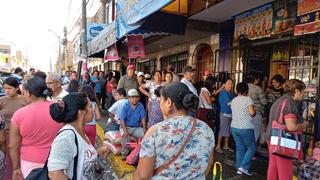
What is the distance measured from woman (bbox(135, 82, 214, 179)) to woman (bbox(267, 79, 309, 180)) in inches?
72.3

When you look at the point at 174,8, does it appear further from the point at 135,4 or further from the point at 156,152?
the point at 156,152

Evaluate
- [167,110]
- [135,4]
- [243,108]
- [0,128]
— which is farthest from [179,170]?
[135,4]

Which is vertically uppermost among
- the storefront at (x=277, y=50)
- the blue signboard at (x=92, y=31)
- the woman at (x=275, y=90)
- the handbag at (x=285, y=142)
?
the blue signboard at (x=92, y=31)

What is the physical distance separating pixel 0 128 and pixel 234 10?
17.9 feet

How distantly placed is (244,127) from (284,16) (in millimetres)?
2574

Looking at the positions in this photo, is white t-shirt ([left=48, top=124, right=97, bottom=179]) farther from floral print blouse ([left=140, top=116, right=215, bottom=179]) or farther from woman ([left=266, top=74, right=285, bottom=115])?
woman ([left=266, top=74, right=285, bottom=115])

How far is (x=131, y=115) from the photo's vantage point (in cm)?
539

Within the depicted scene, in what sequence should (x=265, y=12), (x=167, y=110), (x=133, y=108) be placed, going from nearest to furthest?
(x=167, y=110) → (x=133, y=108) → (x=265, y=12)

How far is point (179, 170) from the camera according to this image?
6.28 feet

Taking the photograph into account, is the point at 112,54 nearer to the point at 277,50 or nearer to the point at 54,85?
the point at 277,50

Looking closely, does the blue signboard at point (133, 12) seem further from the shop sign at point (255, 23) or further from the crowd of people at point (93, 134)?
the shop sign at point (255, 23)

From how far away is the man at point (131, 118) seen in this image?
531cm

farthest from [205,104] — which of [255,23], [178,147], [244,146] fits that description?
[178,147]

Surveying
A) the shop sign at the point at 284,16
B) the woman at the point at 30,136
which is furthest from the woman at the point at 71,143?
the shop sign at the point at 284,16
